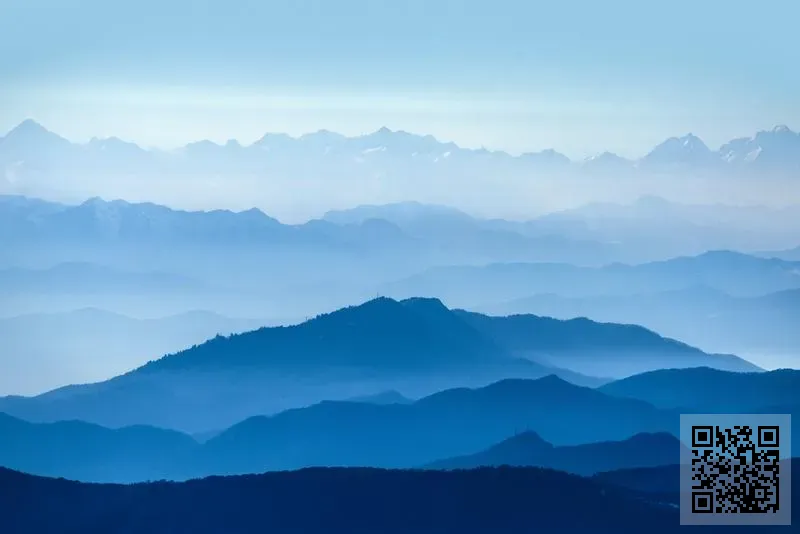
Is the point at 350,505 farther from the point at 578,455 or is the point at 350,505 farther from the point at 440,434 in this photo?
the point at 578,455

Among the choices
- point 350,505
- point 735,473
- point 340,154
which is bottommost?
point 350,505

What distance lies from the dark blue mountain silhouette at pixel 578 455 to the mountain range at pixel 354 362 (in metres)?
0.66

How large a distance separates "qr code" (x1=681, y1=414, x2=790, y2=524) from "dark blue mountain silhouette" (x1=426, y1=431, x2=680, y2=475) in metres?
0.21

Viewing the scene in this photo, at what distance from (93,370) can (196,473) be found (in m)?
1.27

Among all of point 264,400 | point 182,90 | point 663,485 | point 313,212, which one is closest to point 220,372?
point 264,400

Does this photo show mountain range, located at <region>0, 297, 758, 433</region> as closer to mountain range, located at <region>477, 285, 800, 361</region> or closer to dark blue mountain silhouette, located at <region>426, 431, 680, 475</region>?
mountain range, located at <region>477, 285, 800, 361</region>

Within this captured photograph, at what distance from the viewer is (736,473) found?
33.4ft

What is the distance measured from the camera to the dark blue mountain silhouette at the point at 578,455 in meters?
10.5

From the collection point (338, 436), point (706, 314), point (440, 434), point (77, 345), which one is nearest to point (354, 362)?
point (338, 436)

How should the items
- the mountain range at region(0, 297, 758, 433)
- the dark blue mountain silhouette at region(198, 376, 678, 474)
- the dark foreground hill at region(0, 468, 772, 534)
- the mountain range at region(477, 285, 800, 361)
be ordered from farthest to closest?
the mountain range at region(477, 285, 800, 361) → the mountain range at region(0, 297, 758, 433) → the dark blue mountain silhouette at region(198, 376, 678, 474) → the dark foreground hill at region(0, 468, 772, 534)

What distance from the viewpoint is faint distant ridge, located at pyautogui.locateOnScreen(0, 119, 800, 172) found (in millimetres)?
10984

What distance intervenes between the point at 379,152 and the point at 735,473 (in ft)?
12.7

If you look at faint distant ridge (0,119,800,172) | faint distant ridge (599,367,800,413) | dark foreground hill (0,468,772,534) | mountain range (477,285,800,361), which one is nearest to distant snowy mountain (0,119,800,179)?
faint distant ridge (0,119,800,172)

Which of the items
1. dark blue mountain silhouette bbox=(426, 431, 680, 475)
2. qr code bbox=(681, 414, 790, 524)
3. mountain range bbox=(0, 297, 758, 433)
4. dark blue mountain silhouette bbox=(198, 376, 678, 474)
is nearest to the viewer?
qr code bbox=(681, 414, 790, 524)
